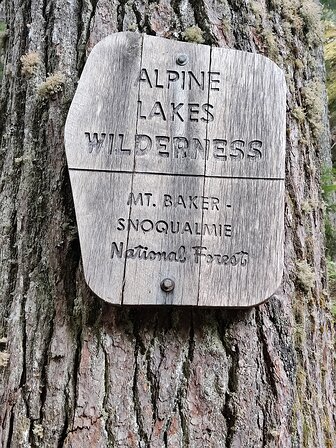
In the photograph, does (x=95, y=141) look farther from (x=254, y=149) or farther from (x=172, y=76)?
(x=254, y=149)

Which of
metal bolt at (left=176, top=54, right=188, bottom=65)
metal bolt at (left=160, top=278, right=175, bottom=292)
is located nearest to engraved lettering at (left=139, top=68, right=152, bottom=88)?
metal bolt at (left=176, top=54, right=188, bottom=65)

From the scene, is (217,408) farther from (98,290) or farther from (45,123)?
(45,123)

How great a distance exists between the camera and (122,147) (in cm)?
172

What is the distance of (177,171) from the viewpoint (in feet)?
5.65

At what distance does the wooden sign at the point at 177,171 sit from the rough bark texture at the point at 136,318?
146 mm

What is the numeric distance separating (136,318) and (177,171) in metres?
0.51

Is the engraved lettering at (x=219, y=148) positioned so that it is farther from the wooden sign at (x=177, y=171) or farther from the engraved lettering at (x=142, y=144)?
the engraved lettering at (x=142, y=144)

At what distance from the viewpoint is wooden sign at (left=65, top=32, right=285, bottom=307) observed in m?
1.66

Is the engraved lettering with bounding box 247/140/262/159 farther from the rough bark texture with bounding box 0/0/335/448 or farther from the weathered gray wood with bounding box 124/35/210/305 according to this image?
the rough bark texture with bounding box 0/0/335/448

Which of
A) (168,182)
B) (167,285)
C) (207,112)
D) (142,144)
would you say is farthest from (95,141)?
(167,285)

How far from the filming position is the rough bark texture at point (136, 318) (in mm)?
1646

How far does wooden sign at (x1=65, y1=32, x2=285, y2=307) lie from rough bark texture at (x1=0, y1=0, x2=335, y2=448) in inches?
5.7

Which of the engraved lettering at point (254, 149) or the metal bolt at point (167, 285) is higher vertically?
the engraved lettering at point (254, 149)

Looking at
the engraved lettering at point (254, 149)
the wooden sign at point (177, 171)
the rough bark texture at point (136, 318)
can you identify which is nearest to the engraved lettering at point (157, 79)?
the wooden sign at point (177, 171)
